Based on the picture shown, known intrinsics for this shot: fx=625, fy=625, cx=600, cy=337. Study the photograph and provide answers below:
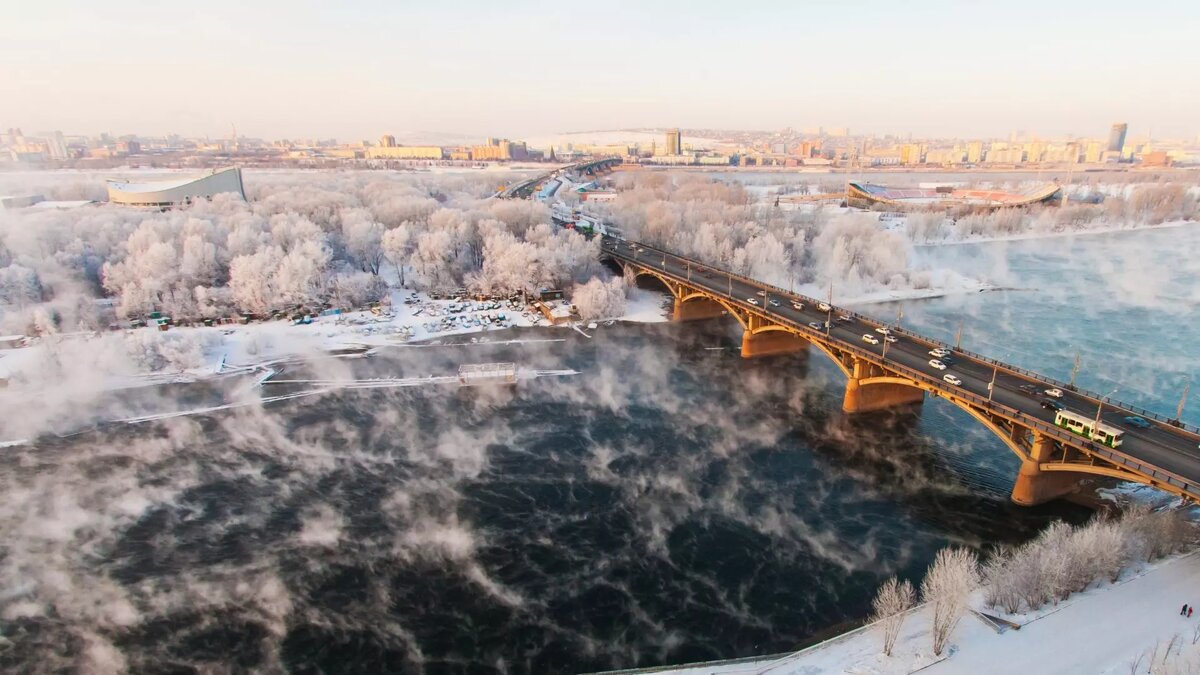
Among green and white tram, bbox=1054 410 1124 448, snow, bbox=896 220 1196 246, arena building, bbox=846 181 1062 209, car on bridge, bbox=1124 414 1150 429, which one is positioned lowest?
snow, bbox=896 220 1196 246

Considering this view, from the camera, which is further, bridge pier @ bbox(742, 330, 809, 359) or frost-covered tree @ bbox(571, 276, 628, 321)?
frost-covered tree @ bbox(571, 276, 628, 321)

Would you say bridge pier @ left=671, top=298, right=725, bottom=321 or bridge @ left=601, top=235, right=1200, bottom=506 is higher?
bridge @ left=601, top=235, right=1200, bottom=506

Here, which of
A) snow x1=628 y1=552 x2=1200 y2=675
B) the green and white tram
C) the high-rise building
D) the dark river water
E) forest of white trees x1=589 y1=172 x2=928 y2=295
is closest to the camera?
snow x1=628 y1=552 x2=1200 y2=675

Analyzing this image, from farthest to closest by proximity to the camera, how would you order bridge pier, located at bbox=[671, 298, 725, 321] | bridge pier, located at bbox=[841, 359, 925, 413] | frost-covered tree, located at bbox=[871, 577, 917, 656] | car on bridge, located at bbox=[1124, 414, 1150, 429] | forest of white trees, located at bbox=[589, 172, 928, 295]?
forest of white trees, located at bbox=[589, 172, 928, 295]
bridge pier, located at bbox=[671, 298, 725, 321]
bridge pier, located at bbox=[841, 359, 925, 413]
car on bridge, located at bbox=[1124, 414, 1150, 429]
frost-covered tree, located at bbox=[871, 577, 917, 656]

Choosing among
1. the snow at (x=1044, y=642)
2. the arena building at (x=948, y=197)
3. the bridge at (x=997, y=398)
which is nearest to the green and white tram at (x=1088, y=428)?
Result: the bridge at (x=997, y=398)

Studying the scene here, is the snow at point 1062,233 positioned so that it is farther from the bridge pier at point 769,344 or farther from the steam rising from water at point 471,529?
the steam rising from water at point 471,529

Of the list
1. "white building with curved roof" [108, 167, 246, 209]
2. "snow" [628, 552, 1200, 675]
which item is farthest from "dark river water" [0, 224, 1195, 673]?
"white building with curved roof" [108, 167, 246, 209]

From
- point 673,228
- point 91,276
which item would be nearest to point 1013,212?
point 673,228

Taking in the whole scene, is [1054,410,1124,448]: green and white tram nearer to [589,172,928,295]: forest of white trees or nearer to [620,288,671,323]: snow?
[620,288,671,323]: snow
